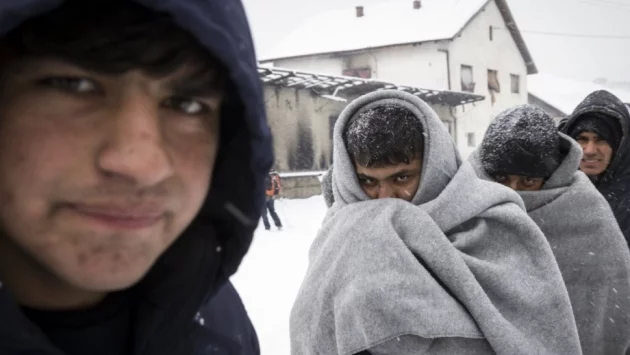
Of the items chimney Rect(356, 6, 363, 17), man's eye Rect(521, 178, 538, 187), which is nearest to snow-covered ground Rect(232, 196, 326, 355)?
man's eye Rect(521, 178, 538, 187)

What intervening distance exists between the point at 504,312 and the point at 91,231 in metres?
1.33

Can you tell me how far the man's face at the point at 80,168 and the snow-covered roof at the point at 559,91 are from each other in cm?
3271

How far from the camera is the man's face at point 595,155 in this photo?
2.85 meters

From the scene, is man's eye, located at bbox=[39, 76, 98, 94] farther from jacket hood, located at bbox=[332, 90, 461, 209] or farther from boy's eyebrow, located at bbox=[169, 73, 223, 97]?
jacket hood, located at bbox=[332, 90, 461, 209]

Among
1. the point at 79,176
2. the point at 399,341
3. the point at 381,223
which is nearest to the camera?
the point at 79,176

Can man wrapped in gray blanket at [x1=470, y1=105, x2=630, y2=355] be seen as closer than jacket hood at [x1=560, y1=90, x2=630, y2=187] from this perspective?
Yes

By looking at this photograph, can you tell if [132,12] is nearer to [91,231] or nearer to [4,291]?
[91,231]

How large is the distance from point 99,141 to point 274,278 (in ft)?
18.6

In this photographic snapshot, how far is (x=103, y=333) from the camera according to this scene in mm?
859

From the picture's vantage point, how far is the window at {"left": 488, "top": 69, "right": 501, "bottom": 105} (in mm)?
25562

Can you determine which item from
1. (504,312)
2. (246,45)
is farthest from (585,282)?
(246,45)

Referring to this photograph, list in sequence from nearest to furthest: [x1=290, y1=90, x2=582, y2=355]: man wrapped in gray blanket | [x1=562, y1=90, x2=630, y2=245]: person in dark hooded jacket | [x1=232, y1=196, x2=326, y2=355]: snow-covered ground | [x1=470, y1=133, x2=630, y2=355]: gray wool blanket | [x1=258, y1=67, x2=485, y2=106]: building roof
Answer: [x1=290, y1=90, x2=582, y2=355]: man wrapped in gray blanket < [x1=470, y1=133, x2=630, y2=355]: gray wool blanket < [x1=562, y1=90, x2=630, y2=245]: person in dark hooded jacket < [x1=232, y1=196, x2=326, y2=355]: snow-covered ground < [x1=258, y1=67, x2=485, y2=106]: building roof

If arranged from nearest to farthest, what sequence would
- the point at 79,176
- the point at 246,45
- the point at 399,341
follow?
the point at 79,176
the point at 246,45
the point at 399,341

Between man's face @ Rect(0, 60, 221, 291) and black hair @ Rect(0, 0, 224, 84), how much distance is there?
0.05ft
